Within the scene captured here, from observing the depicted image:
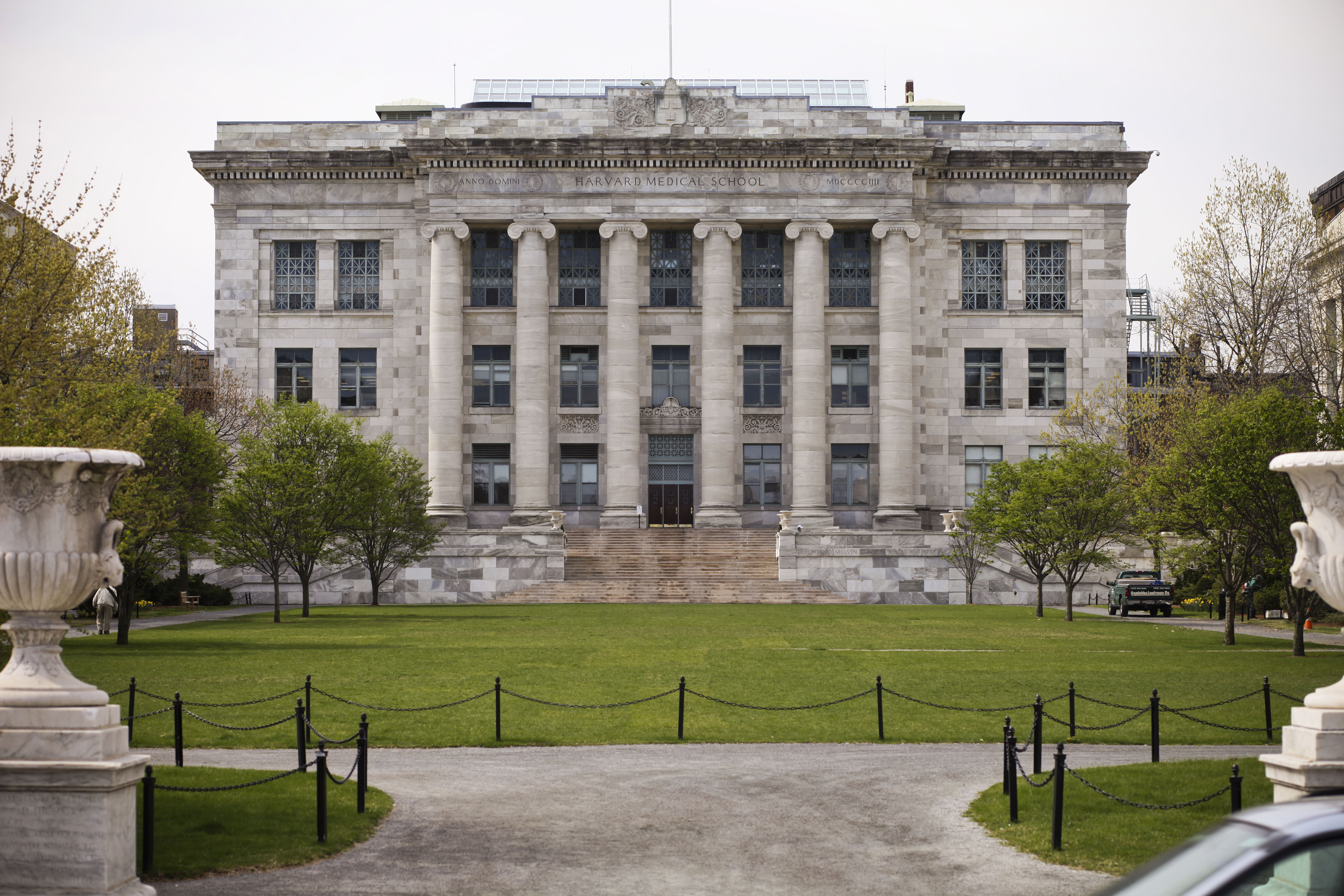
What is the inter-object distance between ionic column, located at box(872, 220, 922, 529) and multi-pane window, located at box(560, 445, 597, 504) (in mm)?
15120

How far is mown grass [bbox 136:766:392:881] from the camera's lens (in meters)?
13.5

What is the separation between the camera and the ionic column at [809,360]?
69625 millimetres

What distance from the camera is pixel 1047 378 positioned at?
72438 millimetres

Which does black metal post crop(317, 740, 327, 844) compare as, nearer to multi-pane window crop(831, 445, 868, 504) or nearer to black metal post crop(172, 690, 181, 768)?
black metal post crop(172, 690, 181, 768)

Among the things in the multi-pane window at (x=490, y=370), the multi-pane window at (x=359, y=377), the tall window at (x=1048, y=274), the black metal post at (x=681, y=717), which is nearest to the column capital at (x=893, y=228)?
the tall window at (x=1048, y=274)

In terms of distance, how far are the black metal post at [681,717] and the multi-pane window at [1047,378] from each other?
5384cm

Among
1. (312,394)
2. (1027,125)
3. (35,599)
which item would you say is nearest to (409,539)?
(312,394)

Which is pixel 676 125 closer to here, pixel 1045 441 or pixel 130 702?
pixel 1045 441

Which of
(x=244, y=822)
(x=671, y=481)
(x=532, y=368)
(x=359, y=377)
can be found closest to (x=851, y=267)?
(x=671, y=481)

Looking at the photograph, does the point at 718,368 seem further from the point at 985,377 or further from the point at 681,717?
the point at 681,717

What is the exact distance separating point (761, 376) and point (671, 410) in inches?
206

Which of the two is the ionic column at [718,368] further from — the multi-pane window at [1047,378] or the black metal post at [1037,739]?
the black metal post at [1037,739]

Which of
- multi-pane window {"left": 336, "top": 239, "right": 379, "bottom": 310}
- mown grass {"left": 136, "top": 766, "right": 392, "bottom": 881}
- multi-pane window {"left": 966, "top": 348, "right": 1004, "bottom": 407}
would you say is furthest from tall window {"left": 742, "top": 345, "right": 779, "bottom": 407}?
mown grass {"left": 136, "top": 766, "right": 392, "bottom": 881}

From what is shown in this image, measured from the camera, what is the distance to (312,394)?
7212 cm
